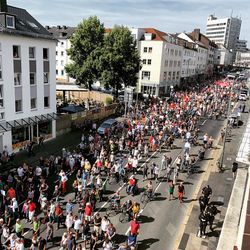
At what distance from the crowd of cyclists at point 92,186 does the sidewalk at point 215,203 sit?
0.76m

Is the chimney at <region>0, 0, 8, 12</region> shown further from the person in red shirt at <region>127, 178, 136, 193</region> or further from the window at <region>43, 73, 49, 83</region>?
the person in red shirt at <region>127, 178, 136, 193</region>

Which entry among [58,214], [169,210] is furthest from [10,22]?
[169,210]

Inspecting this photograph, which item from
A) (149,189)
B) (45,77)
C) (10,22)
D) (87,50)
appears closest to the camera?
(149,189)

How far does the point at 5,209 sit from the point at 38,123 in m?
14.1

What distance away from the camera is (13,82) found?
25938 millimetres

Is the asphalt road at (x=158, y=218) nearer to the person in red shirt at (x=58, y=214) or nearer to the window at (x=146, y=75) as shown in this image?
the person in red shirt at (x=58, y=214)

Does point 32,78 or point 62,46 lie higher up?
point 62,46

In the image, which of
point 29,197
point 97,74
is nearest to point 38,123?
point 29,197

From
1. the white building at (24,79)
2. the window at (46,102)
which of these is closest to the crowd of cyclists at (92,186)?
the white building at (24,79)

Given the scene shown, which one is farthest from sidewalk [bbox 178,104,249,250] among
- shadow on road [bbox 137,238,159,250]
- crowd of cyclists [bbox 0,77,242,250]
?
shadow on road [bbox 137,238,159,250]

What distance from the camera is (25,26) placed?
27.7 meters

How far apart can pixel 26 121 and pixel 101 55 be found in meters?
20.1

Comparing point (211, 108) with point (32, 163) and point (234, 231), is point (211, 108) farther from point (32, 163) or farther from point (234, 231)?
point (234, 231)

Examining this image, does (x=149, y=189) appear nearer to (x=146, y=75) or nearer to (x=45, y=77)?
→ (x=45, y=77)
